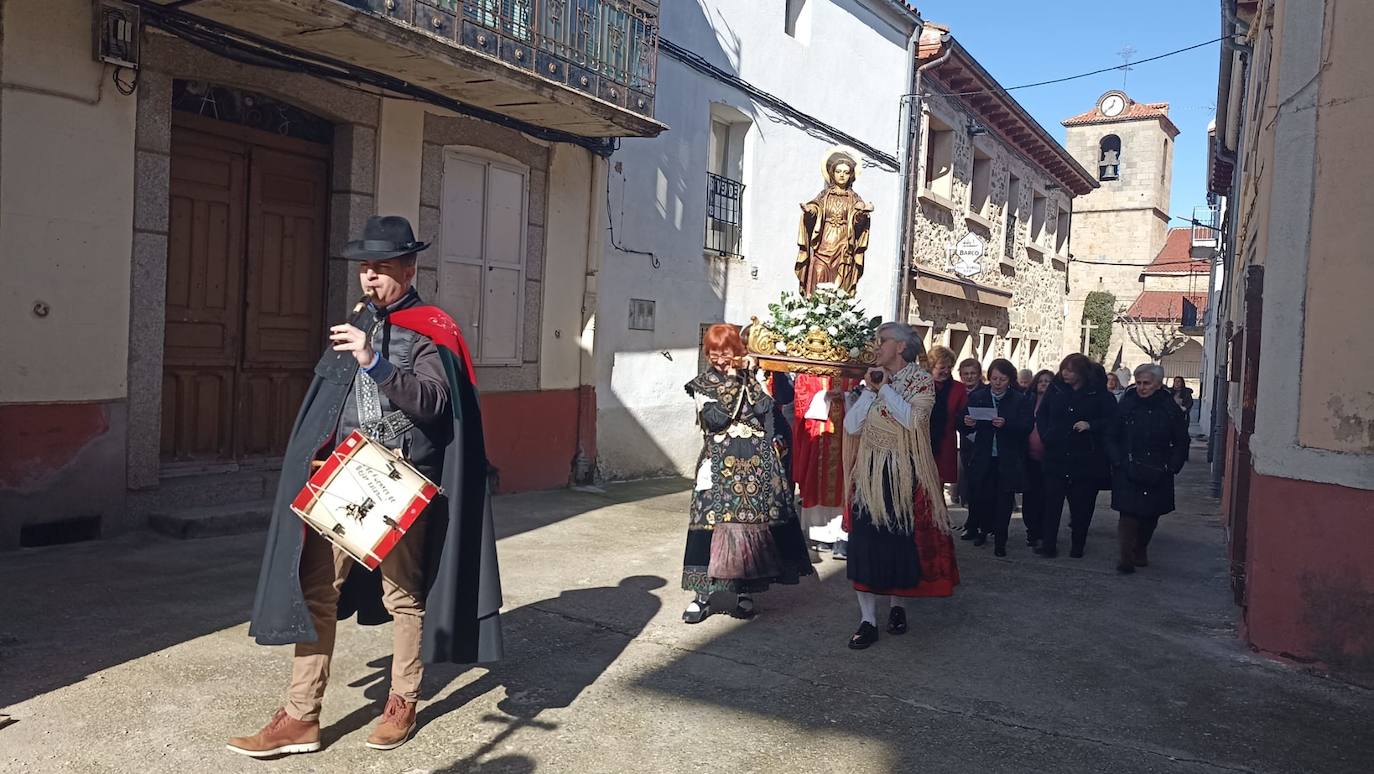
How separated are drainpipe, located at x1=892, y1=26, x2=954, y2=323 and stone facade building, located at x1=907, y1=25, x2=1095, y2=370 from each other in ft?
0.47

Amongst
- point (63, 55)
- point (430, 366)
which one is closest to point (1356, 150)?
point (430, 366)

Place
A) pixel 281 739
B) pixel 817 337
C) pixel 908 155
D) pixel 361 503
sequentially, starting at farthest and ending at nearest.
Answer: pixel 908 155
pixel 817 337
pixel 281 739
pixel 361 503

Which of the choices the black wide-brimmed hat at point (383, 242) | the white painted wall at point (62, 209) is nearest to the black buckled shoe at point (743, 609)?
the black wide-brimmed hat at point (383, 242)

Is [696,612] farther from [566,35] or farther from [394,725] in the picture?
[566,35]

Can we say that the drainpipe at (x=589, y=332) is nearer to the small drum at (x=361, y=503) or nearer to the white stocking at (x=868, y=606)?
the white stocking at (x=868, y=606)

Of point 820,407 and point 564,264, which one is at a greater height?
point 564,264

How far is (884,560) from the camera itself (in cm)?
532

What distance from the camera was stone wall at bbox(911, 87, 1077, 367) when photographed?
736 inches

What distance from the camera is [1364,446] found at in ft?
16.4

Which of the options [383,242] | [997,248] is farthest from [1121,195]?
[383,242]

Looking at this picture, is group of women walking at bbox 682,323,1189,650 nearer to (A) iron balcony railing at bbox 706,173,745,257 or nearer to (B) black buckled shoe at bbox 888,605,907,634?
(B) black buckled shoe at bbox 888,605,907,634

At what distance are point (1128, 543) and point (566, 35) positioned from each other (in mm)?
5987

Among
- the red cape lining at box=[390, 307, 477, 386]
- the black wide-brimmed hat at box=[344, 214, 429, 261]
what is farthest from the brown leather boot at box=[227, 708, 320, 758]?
the black wide-brimmed hat at box=[344, 214, 429, 261]

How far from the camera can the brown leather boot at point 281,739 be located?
3525 millimetres
